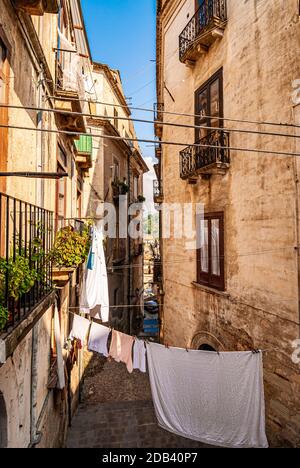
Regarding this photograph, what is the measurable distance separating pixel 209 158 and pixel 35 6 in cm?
596

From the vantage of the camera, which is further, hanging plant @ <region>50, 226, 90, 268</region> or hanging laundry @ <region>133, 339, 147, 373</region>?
hanging laundry @ <region>133, 339, 147, 373</region>

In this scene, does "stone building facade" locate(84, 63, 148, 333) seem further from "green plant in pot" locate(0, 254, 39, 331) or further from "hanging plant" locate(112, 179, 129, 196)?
"green plant in pot" locate(0, 254, 39, 331)

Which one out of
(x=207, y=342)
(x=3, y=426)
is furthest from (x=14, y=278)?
(x=207, y=342)

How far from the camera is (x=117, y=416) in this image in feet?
34.6

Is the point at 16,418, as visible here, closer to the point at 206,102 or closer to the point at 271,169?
the point at 271,169

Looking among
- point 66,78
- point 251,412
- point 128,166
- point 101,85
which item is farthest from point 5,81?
point 128,166

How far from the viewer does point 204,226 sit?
33.1ft

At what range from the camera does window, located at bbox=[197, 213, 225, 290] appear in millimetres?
8997

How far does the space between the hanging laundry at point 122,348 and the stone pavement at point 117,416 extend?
4377mm

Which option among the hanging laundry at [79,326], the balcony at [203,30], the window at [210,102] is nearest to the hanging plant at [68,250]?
the hanging laundry at [79,326]

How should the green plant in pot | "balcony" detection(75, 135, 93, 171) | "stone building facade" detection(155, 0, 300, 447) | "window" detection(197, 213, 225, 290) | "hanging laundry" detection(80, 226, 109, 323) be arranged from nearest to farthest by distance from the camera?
the green plant in pot, "stone building facade" detection(155, 0, 300, 447), "hanging laundry" detection(80, 226, 109, 323), "window" detection(197, 213, 225, 290), "balcony" detection(75, 135, 93, 171)

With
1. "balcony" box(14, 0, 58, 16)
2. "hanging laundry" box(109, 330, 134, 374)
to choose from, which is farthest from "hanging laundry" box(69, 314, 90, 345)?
"balcony" box(14, 0, 58, 16)

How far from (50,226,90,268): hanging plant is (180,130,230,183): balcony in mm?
4495

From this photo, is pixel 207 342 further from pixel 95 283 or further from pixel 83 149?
pixel 83 149
